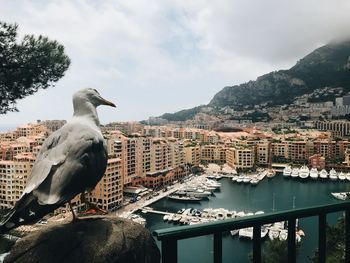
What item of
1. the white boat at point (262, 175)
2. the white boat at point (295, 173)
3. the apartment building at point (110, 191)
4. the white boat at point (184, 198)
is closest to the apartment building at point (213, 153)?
the white boat at point (262, 175)

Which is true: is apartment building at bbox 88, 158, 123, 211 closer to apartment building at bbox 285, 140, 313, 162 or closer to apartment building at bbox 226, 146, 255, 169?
apartment building at bbox 226, 146, 255, 169

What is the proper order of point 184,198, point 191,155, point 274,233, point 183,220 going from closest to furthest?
point 274,233 → point 183,220 → point 184,198 → point 191,155

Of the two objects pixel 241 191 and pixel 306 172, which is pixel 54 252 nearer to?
pixel 241 191

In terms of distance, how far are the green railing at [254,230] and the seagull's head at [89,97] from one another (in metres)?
0.77

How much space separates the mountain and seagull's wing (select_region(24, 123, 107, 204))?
7563cm

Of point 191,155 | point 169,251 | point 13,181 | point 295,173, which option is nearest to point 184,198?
point 13,181

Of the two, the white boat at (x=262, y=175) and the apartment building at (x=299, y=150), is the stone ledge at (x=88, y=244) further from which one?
the apartment building at (x=299, y=150)

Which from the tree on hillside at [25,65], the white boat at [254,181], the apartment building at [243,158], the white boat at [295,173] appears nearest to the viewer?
the tree on hillside at [25,65]

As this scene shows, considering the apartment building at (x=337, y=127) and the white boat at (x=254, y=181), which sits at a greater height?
the apartment building at (x=337, y=127)

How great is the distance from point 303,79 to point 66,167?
263 ft

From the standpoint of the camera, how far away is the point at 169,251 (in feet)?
3.13

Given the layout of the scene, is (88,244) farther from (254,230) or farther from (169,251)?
(254,230)

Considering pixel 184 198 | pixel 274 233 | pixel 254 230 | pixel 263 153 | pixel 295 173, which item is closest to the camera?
pixel 254 230

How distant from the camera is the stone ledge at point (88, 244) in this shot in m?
1.19
